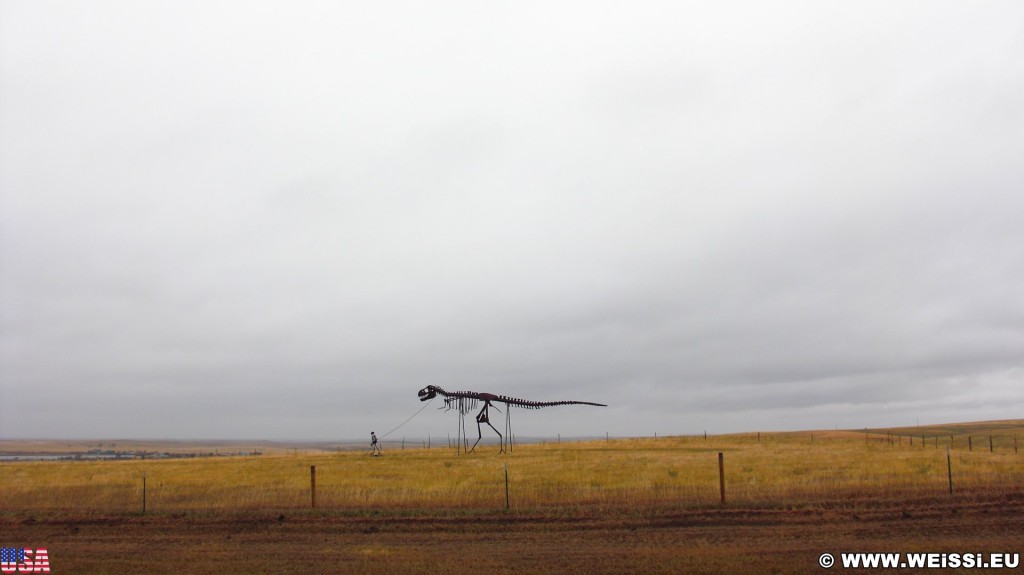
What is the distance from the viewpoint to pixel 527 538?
16.4 m

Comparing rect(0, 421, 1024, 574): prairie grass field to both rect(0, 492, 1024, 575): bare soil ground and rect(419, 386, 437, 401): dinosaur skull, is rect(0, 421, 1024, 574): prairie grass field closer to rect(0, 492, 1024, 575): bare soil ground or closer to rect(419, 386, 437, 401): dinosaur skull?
rect(0, 492, 1024, 575): bare soil ground

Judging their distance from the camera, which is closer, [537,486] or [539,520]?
[539,520]

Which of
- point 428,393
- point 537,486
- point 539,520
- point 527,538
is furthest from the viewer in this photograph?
point 428,393

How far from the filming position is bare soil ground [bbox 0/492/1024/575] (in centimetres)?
1395

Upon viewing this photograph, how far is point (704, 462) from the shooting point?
120 ft

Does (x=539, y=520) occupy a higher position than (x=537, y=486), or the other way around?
(x=539, y=520)

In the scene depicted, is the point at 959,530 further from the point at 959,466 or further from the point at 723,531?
the point at 959,466

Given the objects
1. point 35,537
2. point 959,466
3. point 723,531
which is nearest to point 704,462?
point 959,466

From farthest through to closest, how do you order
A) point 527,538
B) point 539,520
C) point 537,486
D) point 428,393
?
point 428,393 → point 537,486 → point 539,520 → point 527,538

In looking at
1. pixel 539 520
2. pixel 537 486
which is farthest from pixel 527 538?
pixel 537 486

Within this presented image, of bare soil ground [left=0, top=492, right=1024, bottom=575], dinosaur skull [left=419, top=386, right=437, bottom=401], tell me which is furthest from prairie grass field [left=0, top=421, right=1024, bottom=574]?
dinosaur skull [left=419, top=386, right=437, bottom=401]

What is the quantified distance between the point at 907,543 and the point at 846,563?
2.30 metres

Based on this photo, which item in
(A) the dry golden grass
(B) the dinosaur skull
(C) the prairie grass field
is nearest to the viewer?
(C) the prairie grass field

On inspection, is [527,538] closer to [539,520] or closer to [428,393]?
[539,520]
